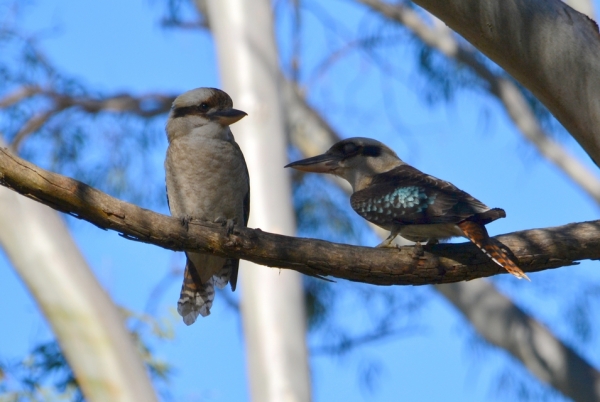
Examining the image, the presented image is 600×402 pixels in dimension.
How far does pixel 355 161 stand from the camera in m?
3.62

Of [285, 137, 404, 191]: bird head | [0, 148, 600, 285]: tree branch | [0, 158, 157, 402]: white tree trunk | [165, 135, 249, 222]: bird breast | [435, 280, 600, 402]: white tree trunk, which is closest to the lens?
[0, 148, 600, 285]: tree branch

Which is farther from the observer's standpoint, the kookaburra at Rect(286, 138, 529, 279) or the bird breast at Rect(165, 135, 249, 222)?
the bird breast at Rect(165, 135, 249, 222)

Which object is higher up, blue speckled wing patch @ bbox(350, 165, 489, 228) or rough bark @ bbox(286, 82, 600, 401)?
rough bark @ bbox(286, 82, 600, 401)

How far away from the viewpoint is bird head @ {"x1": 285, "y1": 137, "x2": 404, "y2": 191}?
3578 millimetres

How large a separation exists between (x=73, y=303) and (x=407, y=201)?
2.20 metres

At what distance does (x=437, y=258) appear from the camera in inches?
111

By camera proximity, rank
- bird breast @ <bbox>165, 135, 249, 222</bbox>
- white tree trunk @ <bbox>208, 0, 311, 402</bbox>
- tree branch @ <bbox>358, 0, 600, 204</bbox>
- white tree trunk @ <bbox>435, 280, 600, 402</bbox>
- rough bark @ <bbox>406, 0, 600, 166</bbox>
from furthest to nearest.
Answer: tree branch @ <bbox>358, 0, 600, 204</bbox> < white tree trunk @ <bbox>435, 280, 600, 402</bbox> < white tree trunk @ <bbox>208, 0, 311, 402</bbox> < bird breast @ <bbox>165, 135, 249, 222</bbox> < rough bark @ <bbox>406, 0, 600, 166</bbox>

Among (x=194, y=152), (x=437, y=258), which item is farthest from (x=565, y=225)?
(x=194, y=152)

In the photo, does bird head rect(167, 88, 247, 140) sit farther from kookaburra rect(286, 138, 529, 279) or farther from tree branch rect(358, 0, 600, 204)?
tree branch rect(358, 0, 600, 204)

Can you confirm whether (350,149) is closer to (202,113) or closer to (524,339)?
(202,113)

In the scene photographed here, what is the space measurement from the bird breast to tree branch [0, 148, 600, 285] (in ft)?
2.39

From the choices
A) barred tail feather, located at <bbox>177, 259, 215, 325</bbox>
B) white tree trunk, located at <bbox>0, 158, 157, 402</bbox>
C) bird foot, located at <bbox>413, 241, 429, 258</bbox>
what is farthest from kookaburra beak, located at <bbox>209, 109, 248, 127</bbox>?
white tree trunk, located at <bbox>0, 158, 157, 402</bbox>

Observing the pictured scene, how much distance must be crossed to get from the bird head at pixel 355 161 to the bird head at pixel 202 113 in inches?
13.8

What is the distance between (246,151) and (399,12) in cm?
378
